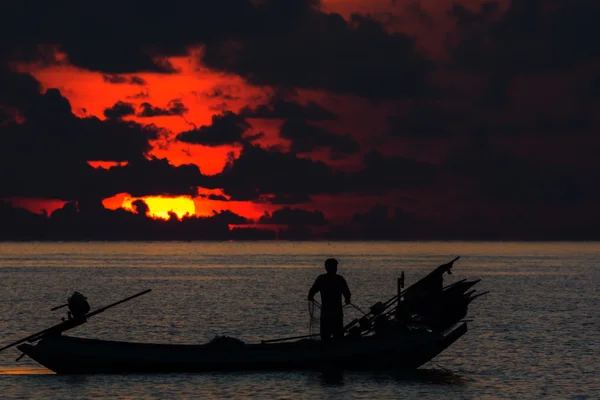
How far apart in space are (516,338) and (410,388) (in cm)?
1908

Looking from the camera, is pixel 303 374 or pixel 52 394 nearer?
pixel 52 394

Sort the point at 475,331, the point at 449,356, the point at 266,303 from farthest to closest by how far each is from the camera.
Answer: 1. the point at 266,303
2. the point at 475,331
3. the point at 449,356

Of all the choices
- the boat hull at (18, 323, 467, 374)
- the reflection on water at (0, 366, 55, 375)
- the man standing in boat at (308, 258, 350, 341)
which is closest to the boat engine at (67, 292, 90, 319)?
the boat hull at (18, 323, 467, 374)

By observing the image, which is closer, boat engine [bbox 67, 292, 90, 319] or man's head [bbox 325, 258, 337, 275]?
man's head [bbox 325, 258, 337, 275]

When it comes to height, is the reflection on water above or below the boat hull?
below

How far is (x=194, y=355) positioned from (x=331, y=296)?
4.68 metres

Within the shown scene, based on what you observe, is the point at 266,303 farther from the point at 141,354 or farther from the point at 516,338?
the point at 141,354

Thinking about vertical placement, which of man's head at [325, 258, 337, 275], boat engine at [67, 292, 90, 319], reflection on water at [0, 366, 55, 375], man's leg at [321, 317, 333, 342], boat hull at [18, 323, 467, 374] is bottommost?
reflection on water at [0, 366, 55, 375]

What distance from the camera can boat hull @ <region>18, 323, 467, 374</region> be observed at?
30.8 metres

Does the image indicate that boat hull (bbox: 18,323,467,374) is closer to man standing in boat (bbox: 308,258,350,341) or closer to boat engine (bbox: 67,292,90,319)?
man standing in boat (bbox: 308,258,350,341)

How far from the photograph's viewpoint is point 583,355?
39.9 m

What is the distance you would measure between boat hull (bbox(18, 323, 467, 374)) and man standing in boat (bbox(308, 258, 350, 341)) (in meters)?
0.44

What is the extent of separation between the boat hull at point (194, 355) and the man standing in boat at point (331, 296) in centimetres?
44

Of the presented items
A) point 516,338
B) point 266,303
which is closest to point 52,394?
point 516,338
